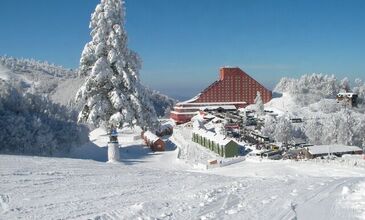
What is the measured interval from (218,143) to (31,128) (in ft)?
53.5

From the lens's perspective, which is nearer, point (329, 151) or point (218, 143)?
point (218, 143)

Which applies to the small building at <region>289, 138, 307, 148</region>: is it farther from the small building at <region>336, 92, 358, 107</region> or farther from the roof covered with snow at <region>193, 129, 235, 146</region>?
the small building at <region>336, 92, 358, 107</region>

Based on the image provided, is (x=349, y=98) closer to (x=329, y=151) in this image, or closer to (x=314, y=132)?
(x=314, y=132)

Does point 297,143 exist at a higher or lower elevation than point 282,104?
lower

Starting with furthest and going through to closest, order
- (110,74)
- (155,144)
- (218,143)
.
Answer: (218,143)
(155,144)
(110,74)

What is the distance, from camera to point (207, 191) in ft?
37.6

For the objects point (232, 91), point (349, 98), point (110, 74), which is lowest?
point (110, 74)

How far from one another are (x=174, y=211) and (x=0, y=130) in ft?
93.9

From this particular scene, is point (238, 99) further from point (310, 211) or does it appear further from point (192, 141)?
point (310, 211)

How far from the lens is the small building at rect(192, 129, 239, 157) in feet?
127

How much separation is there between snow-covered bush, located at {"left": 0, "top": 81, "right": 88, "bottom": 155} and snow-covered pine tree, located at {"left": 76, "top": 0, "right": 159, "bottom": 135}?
49.9ft

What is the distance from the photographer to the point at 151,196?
428 inches

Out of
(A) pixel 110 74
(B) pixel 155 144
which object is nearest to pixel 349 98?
(B) pixel 155 144

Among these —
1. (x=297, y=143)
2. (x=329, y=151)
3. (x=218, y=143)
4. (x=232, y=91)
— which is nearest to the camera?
(x=218, y=143)
